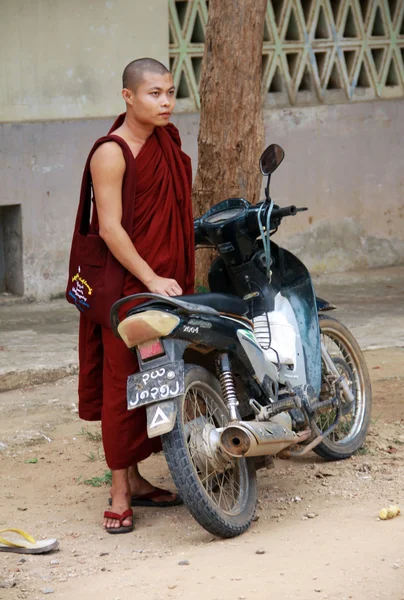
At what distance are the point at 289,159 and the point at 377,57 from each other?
125 centimetres

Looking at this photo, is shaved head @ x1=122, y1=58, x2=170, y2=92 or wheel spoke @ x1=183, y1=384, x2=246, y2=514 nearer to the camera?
wheel spoke @ x1=183, y1=384, x2=246, y2=514

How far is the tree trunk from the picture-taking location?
196 inches

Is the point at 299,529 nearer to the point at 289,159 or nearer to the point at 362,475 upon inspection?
the point at 362,475

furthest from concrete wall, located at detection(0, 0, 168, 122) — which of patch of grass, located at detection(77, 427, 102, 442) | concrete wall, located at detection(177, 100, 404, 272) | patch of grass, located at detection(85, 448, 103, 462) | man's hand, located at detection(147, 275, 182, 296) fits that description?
man's hand, located at detection(147, 275, 182, 296)

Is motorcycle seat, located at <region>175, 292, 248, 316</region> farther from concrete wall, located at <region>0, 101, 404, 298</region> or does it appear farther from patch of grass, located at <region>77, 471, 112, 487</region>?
concrete wall, located at <region>0, 101, 404, 298</region>

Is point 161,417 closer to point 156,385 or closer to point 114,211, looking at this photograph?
point 156,385

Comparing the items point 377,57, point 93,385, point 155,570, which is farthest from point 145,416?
point 377,57

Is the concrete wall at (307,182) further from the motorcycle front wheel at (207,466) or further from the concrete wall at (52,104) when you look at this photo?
the motorcycle front wheel at (207,466)

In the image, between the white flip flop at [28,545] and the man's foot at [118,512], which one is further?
the man's foot at [118,512]

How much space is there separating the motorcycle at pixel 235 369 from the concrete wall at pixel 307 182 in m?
3.51

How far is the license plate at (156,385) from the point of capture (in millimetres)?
3623

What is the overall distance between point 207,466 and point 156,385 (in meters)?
0.40

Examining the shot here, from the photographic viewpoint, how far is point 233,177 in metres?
5.03

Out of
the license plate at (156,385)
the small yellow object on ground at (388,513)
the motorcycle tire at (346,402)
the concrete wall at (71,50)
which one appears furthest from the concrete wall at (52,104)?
the small yellow object on ground at (388,513)
